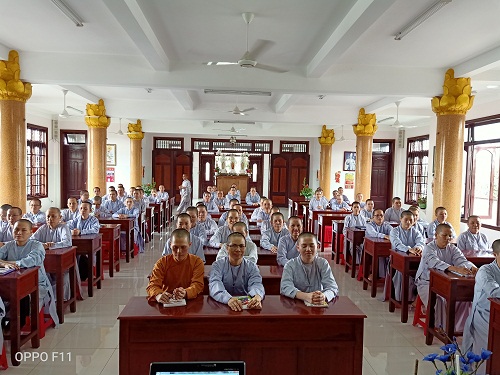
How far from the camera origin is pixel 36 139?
55.0 feet

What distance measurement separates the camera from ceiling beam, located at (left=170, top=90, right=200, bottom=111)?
1134 cm

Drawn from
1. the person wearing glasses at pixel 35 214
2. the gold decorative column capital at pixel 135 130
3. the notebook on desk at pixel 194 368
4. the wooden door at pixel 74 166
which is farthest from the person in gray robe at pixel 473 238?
the wooden door at pixel 74 166

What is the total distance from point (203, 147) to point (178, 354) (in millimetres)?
19255

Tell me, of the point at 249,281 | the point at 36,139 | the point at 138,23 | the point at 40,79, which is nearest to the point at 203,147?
the point at 36,139

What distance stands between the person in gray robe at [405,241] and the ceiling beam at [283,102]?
536 centimetres

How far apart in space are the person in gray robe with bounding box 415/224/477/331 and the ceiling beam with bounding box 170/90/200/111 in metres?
7.61

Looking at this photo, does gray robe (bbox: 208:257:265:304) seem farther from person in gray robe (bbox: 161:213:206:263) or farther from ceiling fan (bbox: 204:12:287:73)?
ceiling fan (bbox: 204:12:287:73)

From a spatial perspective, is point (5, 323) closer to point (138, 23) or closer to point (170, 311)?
point (170, 311)

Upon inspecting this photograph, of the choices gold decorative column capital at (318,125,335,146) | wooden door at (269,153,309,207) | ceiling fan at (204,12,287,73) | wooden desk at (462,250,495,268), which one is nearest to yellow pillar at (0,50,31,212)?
ceiling fan at (204,12,287,73)

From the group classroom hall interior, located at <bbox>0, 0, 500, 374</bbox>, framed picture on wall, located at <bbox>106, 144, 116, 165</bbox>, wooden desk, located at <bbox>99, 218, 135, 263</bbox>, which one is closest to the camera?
classroom hall interior, located at <bbox>0, 0, 500, 374</bbox>

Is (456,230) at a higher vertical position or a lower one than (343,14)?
lower

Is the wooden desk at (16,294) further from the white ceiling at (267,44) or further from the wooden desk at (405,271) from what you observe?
the wooden desk at (405,271)

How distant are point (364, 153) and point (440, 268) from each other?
849cm

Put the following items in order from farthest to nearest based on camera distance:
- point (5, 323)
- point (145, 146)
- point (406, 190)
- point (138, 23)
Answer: point (145, 146) → point (406, 190) → point (138, 23) → point (5, 323)
